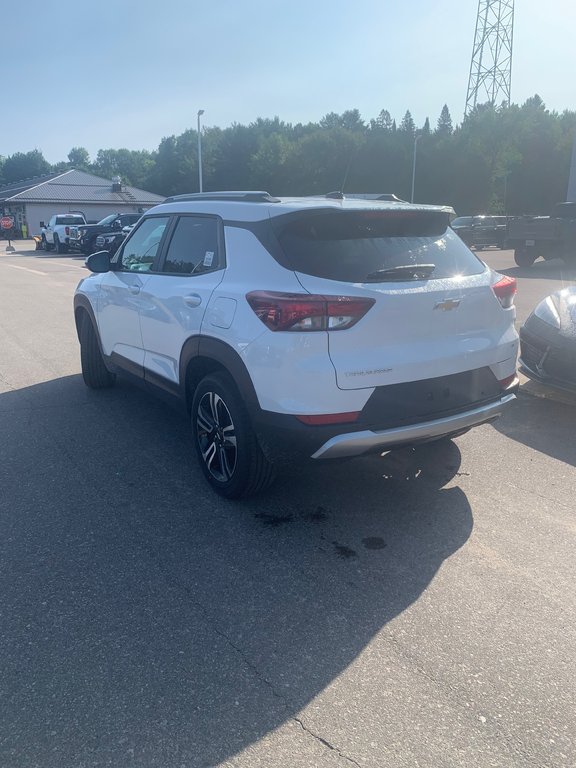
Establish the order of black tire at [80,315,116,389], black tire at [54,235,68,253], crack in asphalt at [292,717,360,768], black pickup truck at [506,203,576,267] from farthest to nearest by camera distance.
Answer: black tire at [54,235,68,253], black pickup truck at [506,203,576,267], black tire at [80,315,116,389], crack in asphalt at [292,717,360,768]

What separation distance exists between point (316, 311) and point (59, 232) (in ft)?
111

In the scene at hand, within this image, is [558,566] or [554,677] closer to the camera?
[554,677]

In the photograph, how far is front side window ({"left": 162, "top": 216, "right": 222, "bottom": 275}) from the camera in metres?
4.46

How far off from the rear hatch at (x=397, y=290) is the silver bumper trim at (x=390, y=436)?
0.27m

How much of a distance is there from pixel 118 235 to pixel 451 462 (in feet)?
81.1

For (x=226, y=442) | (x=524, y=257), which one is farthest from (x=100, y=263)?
(x=524, y=257)

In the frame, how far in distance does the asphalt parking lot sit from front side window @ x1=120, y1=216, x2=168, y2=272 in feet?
4.75

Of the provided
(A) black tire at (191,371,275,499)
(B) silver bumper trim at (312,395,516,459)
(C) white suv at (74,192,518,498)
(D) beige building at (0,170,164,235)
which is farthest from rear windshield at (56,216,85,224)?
(B) silver bumper trim at (312,395,516,459)

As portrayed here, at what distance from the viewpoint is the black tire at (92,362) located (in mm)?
6832

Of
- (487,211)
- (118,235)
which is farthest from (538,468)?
(487,211)

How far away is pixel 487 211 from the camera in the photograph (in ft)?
220

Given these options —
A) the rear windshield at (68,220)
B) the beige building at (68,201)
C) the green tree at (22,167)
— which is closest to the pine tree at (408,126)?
the beige building at (68,201)

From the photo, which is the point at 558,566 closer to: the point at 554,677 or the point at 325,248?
the point at 554,677

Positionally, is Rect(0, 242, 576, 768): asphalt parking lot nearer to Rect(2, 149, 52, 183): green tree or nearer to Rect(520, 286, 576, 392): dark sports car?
Rect(520, 286, 576, 392): dark sports car
